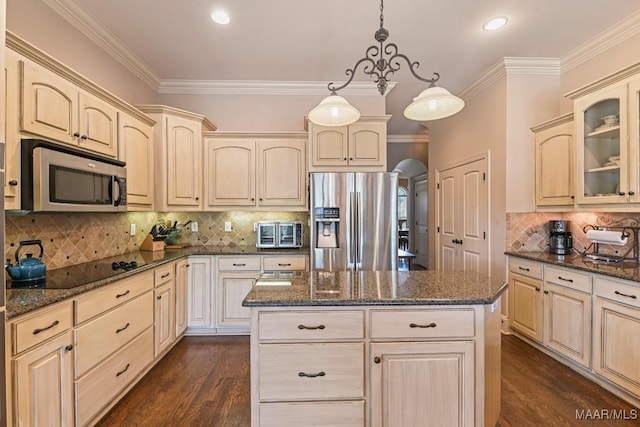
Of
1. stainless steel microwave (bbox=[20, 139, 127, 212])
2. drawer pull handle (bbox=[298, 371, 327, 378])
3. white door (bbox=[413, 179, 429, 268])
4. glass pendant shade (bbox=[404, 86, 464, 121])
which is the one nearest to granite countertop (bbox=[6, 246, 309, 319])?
stainless steel microwave (bbox=[20, 139, 127, 212])

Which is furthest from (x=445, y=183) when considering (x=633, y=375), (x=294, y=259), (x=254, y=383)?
(x=254, y=383)

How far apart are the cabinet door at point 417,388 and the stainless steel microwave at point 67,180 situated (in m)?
1.96

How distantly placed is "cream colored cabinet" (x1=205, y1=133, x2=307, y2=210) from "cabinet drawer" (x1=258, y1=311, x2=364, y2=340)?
2.20m

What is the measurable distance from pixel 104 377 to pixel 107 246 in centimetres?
128

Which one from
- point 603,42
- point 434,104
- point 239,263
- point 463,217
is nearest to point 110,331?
point 239,263

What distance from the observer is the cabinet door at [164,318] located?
263 centimetres

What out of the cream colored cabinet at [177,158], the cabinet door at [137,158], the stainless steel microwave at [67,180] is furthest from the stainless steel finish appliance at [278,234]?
the stainless steel microwave at [67,180]

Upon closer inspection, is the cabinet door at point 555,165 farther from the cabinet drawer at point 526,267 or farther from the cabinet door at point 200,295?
the cabinet door at point 200,295

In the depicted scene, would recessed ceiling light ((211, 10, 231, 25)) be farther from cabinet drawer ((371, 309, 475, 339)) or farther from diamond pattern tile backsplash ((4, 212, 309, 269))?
cabinet drawer ((371, 309, 475, 339))

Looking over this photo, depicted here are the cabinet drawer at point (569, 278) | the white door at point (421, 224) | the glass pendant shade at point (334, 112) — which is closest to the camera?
the glass pendant shade at point (334, 112)

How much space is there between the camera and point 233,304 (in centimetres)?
332

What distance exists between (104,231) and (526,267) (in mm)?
3899

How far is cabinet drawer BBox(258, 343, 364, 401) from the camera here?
153 cm

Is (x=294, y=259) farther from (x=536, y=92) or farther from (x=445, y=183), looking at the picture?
(x=536, y=92)
